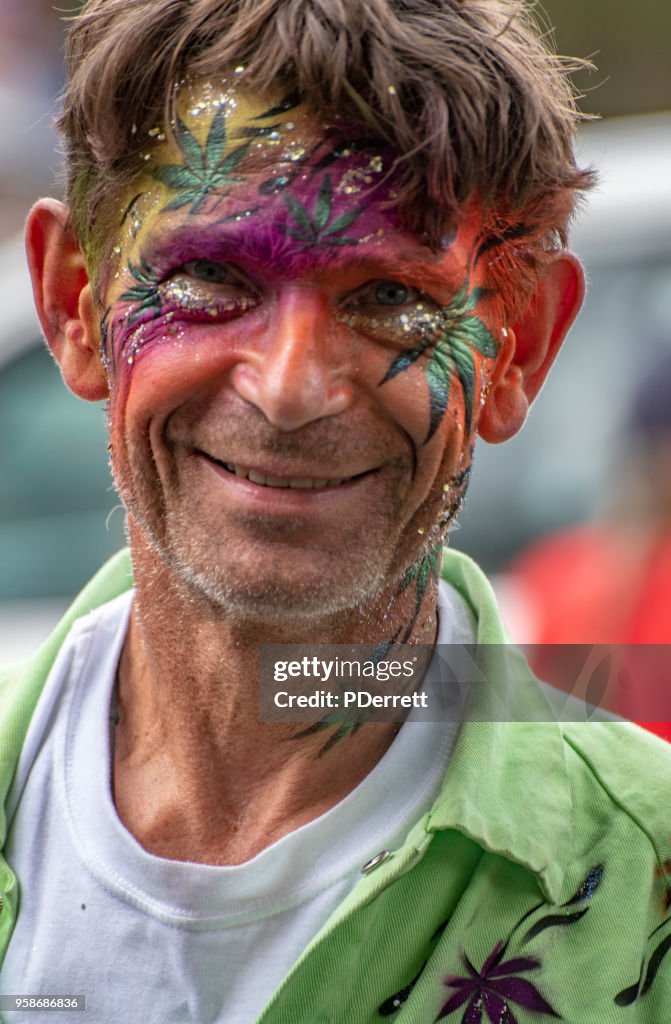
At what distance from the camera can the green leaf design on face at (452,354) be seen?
2.04m

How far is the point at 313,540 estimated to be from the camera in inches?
78.8

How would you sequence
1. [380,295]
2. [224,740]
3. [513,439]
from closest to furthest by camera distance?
1. [380,295]
2. [224,740]
3. [513,439]

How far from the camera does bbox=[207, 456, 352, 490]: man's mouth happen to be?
1.99m

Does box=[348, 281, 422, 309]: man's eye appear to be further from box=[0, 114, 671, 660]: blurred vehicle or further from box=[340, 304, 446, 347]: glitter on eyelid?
box=[0, 114, 671, 660]: blurred vehicle

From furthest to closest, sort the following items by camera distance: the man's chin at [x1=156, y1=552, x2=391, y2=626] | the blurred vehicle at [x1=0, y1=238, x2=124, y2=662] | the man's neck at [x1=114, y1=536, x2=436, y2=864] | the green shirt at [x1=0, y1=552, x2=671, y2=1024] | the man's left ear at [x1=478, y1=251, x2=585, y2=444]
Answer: the blurred vehicle at [x1=0, y1=238, x2=124, y2=662]
the man's left ear at [x1=478, y1=251, x2=585, y2=444]
the man's neck at [x1=114, y1=536, x2=436, y2=864]
the man's chin at [x1=156, y1=552, x2=391, y2=626]
the green shirt at [x1=0, y1=552, x2=671, y2=1024]

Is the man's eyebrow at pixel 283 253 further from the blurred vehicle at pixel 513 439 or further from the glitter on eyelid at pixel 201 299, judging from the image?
the blurred vehicle at pixel 513 439

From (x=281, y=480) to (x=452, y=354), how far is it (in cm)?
34

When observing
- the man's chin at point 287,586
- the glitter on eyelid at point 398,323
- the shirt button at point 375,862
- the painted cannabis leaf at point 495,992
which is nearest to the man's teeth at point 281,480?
the man's chin at point 287,586

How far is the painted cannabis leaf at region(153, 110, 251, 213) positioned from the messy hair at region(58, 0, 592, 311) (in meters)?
0.07

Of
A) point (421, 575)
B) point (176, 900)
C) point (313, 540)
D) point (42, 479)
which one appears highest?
point (313, 540)

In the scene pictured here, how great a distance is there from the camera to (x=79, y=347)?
7.47 feet

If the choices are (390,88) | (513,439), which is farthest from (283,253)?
(513,439)

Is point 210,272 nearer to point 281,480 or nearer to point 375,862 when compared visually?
point 281,480

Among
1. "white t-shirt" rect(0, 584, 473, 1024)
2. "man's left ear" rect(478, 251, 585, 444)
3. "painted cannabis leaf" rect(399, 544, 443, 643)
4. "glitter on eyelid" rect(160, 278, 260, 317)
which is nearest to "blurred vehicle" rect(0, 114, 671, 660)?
"man's left ear" rect(478, 251, 585, 444)
